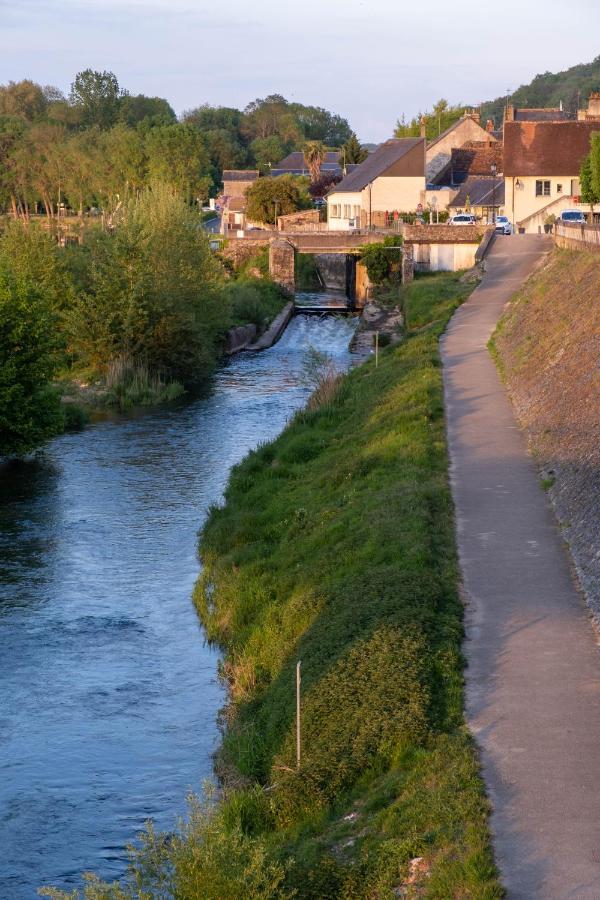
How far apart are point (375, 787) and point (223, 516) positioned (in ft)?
44.3

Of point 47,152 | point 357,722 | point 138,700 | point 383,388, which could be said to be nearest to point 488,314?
point 383,388

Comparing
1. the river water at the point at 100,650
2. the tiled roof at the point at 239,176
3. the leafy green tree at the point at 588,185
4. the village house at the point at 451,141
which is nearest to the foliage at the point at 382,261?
the leafy green tree at the point at 588,185

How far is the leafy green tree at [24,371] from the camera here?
32.2m

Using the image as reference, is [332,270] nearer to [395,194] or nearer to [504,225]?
[395,194]

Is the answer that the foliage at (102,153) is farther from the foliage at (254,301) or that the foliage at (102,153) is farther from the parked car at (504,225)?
the parked car at (504,225)

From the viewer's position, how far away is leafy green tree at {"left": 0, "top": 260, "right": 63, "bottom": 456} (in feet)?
106

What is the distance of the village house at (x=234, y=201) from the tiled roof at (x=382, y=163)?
1022 cm

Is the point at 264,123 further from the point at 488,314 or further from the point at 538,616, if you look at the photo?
the point at 538,616

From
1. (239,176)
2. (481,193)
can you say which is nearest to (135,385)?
(481,193)

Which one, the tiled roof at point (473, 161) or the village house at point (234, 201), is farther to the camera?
the village house at point (234, 201)

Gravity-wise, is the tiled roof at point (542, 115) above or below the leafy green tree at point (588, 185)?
above

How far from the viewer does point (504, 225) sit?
2472 inches

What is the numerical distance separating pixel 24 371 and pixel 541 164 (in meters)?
40.2

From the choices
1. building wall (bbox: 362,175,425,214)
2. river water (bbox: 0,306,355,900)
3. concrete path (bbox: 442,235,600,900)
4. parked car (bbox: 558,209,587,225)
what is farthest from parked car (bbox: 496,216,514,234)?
concrete path (bbox: 442,235,600,900)
